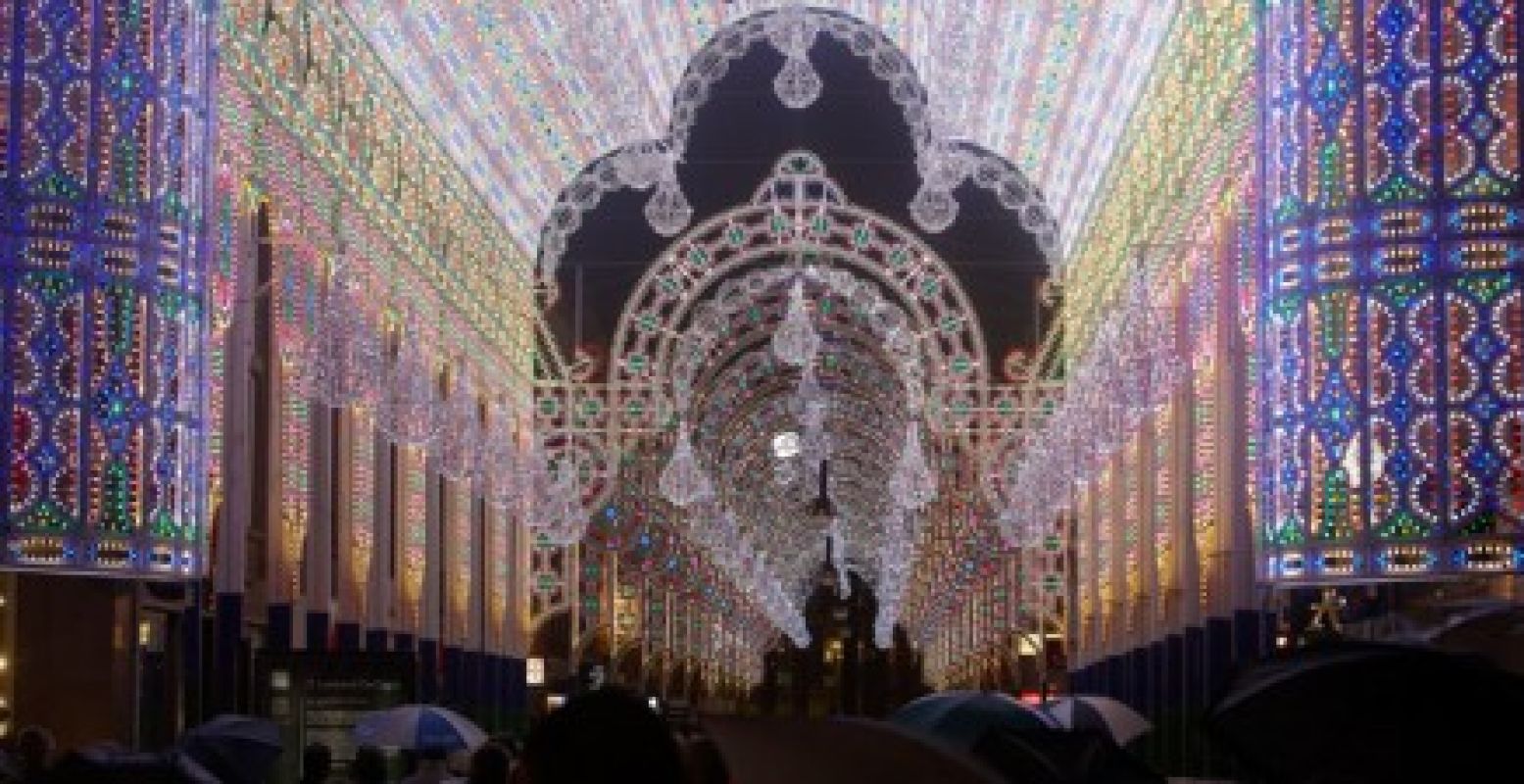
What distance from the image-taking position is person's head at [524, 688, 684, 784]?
495 centimetres

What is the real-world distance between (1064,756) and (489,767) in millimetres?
4021

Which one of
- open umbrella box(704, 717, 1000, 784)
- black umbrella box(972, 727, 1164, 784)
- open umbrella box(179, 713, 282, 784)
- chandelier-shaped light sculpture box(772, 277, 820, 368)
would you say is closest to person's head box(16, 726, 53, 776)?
open umbrella box(179, 713, 282, 784)

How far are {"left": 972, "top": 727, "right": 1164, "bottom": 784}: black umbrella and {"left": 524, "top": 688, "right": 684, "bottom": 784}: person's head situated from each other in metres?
8.69

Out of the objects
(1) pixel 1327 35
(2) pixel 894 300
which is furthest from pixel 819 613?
(1) pixel 1327 35

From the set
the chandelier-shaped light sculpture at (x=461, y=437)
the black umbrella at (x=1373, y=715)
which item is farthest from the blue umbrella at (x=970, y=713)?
the chandelier-shaped light sculpture at (x=461, y=437)

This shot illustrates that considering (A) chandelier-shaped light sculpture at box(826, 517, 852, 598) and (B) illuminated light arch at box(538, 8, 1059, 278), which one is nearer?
(B) illuminated light arch at box(538, 8, 1059, 278)

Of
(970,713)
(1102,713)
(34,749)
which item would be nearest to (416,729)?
(1102,713)

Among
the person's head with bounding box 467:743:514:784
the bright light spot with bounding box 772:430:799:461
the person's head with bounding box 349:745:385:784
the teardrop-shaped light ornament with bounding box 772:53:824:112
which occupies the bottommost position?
the person's head with bounding box 349:745:385:784

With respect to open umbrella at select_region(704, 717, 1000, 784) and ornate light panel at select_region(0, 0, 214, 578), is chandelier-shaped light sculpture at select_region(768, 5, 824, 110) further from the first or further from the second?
open umbrella at select_region(704, 717, 1000, 784)

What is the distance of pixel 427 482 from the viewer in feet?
145

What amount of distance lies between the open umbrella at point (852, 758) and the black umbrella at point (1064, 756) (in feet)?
25.4

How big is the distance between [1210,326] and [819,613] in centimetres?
9318

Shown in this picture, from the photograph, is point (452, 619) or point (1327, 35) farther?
point (452, 619)

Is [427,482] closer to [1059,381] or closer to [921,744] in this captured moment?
[1059,381]
